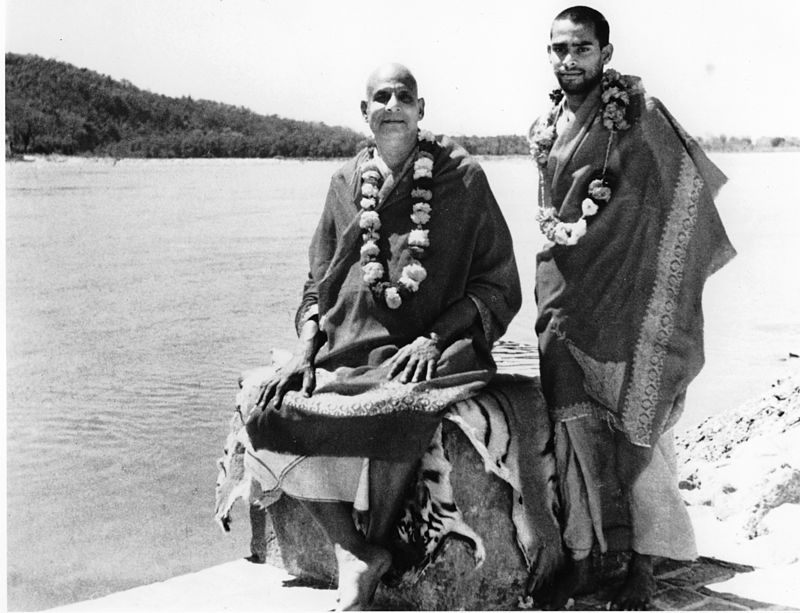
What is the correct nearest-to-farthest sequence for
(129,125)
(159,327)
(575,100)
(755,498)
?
(575,100) < (755,498) < (159,327) < (129,125)

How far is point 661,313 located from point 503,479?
0.92m

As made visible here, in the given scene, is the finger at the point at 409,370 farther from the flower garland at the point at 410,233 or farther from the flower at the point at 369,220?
the flower at the point at 369,220

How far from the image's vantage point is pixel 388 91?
4.23 meters

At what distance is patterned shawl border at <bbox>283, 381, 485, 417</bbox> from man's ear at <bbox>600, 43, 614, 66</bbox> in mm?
1421

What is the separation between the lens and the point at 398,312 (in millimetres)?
4297

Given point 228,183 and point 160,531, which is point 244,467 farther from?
point 228,183

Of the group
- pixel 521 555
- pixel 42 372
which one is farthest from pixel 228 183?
pixel 521 555

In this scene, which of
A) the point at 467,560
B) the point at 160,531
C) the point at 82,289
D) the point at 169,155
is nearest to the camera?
the point at 467,560

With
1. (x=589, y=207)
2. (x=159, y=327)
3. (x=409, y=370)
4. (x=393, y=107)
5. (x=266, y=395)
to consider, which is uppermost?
(x=393, y=107)

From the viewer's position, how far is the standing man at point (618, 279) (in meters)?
4.15

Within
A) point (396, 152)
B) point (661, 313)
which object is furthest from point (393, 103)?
point (661, 313)

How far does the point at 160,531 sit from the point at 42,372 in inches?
190

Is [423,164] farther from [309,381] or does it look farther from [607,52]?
[309,381]

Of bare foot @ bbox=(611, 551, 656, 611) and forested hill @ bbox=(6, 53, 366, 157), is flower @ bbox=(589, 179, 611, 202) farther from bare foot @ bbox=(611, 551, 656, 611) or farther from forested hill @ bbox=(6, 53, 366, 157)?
forested hill @ bbox=(6, 53, 366, 157)
